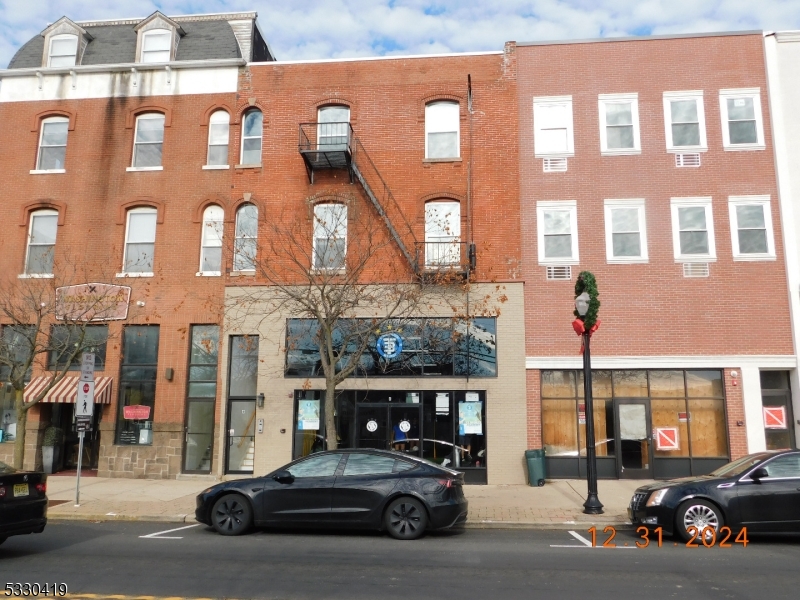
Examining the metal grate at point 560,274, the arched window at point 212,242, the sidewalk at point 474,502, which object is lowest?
the sidewalk at point 474,502

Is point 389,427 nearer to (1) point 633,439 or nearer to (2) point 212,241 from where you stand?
(1) point 633,439

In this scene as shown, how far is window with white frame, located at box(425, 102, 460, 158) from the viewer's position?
19.3 m

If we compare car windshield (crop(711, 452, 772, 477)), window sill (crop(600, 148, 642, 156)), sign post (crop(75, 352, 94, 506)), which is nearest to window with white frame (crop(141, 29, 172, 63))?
sign post (crop(75, 352, 94, 506))

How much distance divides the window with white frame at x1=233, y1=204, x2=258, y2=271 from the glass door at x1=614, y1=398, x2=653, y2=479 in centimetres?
1065

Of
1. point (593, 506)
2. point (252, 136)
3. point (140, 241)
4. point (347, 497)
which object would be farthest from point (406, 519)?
point (252, 136)

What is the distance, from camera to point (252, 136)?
20.1m

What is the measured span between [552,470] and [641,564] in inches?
340

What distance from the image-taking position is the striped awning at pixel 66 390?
18.2 metres

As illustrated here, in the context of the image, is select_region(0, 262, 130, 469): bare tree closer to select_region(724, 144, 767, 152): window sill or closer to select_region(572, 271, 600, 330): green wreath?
select_region(572, 271, 600, 330): green wreath

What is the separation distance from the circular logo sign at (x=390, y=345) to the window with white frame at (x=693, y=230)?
25.3ft

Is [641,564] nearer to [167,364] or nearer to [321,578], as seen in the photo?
[321,578]

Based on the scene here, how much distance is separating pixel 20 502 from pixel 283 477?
369 centimetres

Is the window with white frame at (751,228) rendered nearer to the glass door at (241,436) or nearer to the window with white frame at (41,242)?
the glass door at (241,436)

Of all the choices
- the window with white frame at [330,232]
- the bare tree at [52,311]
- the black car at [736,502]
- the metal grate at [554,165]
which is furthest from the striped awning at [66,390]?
the black car at [736,502]
